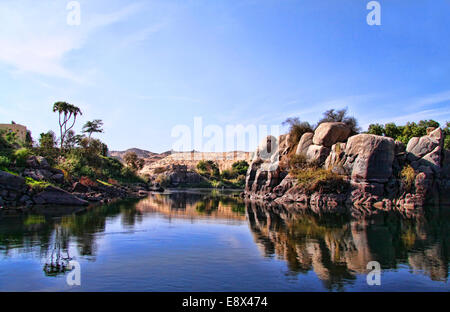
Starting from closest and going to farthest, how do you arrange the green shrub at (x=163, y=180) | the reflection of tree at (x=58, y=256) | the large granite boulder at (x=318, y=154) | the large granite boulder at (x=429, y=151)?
the reflection of tree at (x=58, y=256), the large granite boulder at (x=429, y=151), the large granite boulder at (x=318, y=154), the green shrub at (x=163, y=180)

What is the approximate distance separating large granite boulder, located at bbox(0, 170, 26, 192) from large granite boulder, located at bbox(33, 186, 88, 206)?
152 centimetres

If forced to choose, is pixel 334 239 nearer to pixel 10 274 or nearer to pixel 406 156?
pixel 10 274

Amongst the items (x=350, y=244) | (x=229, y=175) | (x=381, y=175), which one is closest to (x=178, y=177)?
(x=229, y=175)

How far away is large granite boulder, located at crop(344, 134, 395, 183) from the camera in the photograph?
35.9 meters

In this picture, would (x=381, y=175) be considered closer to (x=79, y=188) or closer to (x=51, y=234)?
(x=51, y=234)

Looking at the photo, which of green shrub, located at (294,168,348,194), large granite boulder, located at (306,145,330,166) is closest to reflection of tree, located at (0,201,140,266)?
green shrub, located at (294,168,348,194)

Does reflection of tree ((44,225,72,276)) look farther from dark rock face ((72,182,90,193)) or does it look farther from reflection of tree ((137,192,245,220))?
dark rock face ((72,182,90,193))

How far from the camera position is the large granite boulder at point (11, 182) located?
2697cm

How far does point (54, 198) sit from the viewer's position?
1168 inches

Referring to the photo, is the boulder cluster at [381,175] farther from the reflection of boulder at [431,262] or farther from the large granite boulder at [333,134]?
the reflection of boulder at [431,262]

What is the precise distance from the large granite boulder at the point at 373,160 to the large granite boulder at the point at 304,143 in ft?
36.1

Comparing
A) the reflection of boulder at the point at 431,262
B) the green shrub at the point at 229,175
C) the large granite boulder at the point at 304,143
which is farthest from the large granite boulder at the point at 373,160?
the green shrub at the point at 229,175

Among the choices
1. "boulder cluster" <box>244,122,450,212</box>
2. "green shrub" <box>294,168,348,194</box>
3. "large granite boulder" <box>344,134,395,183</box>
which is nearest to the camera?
"boulder cluster" <box>244,122,450,212</box>

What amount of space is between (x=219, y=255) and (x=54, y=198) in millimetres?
22123
